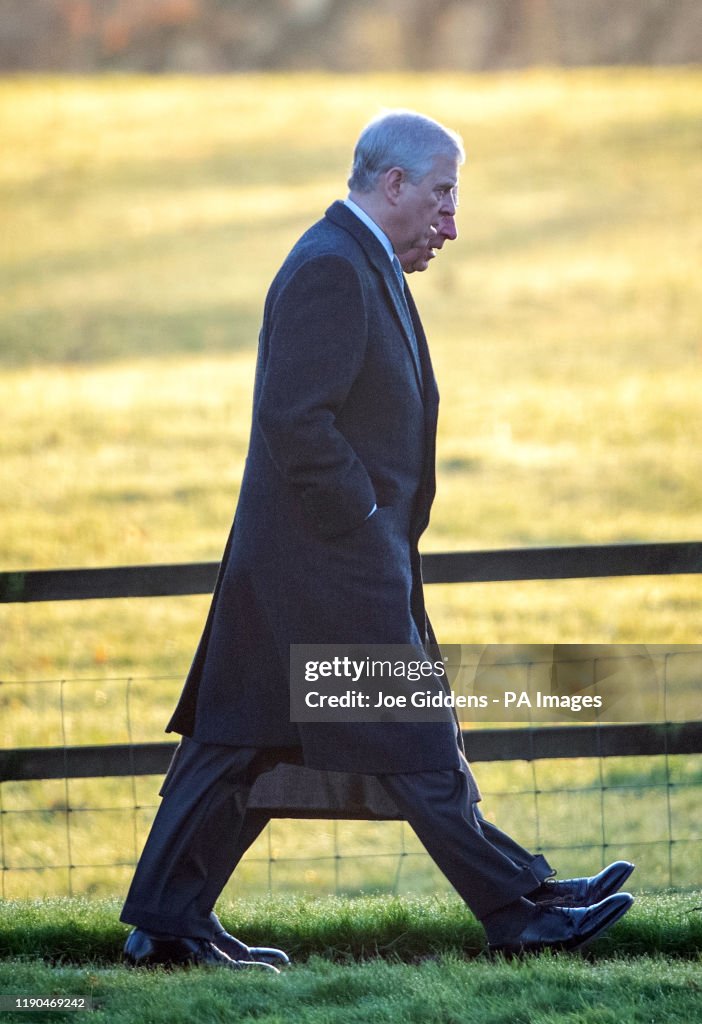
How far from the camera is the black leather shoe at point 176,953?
373 cm

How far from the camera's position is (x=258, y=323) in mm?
19516

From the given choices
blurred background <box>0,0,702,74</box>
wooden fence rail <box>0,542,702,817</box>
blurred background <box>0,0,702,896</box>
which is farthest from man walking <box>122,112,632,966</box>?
blurred background <box>0,0,702,74</box>

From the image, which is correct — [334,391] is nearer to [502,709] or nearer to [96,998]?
[96,998]

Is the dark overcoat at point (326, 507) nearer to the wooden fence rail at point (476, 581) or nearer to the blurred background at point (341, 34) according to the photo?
the wooden fence rail at point (476, 581)

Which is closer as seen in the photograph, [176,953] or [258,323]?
[176,953]

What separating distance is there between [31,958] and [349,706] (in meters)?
1.16

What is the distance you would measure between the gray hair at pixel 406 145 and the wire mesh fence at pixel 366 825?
259 cm

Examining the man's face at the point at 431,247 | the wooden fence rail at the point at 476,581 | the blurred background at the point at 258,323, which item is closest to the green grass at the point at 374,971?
the wooden fence rail at the point at 476,581

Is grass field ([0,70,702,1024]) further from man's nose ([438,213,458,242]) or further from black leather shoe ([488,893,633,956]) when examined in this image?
man's nose ([438,213,458,242])

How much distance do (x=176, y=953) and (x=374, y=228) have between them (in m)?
1.87

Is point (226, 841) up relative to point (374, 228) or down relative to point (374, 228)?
down

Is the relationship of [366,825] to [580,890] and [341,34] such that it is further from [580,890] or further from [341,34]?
[341,34]

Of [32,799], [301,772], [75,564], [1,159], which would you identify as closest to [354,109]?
[1,159]

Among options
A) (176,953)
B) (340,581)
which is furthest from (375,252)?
(176,953)
